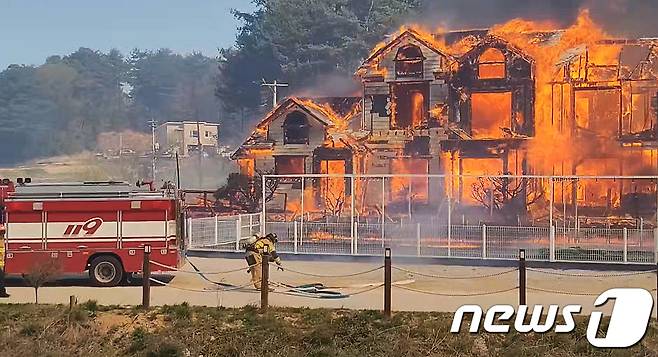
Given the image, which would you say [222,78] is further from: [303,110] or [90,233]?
[90,233]

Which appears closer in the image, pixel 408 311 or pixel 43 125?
pixel 408 311

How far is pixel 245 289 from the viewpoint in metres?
19.5

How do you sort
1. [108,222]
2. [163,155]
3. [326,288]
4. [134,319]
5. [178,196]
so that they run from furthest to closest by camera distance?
[163,155] < [178,196] < [108,222] < [326,288] < [134,319]

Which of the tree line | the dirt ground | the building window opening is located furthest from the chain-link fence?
the tree line

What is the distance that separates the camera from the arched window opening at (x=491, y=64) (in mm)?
40969

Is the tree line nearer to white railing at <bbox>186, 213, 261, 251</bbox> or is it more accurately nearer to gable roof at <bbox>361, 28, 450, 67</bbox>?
gable roof at <bbox>361, 28, 450, 67</bbox>

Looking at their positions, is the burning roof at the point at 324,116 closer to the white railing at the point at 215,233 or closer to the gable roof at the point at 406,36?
the gable roof at the point at 406,36

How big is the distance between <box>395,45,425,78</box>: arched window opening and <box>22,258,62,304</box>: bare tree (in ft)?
84.8

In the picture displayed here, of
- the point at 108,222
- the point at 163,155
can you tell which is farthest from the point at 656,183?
the point at 163,155

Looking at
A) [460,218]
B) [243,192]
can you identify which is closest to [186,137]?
[243,192]

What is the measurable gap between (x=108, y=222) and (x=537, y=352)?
11721mm

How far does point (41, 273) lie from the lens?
1820cm

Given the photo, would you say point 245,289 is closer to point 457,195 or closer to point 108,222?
point 108,222

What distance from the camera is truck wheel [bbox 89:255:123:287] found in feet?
67.9
